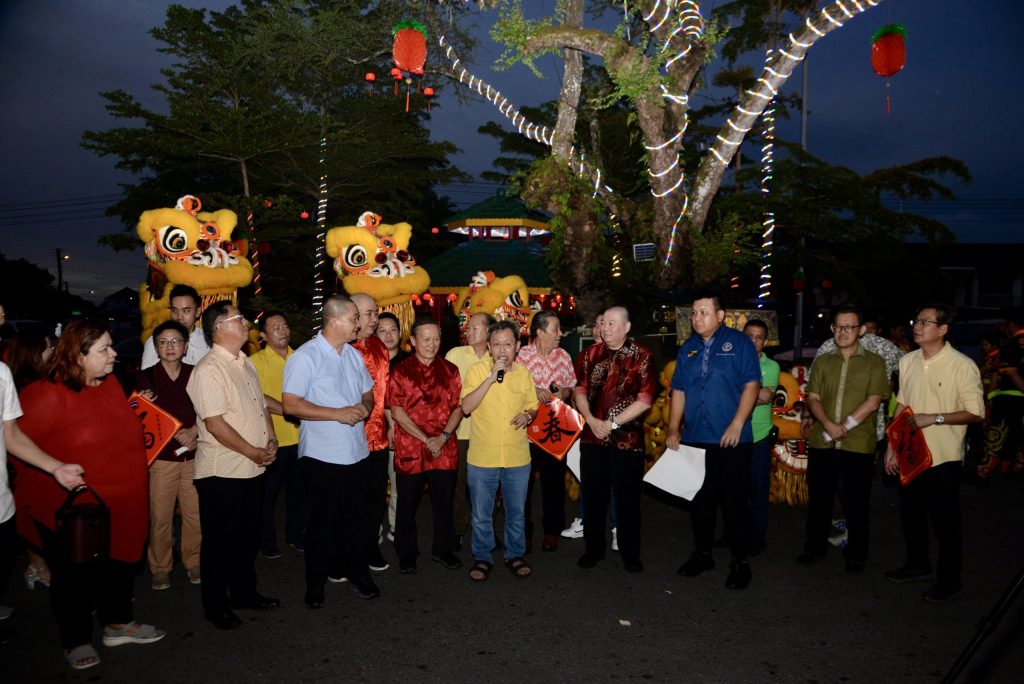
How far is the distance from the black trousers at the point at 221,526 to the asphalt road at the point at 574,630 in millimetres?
247

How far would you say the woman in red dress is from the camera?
3.72 m

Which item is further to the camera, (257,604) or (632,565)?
(632,565)

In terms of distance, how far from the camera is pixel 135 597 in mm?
4750

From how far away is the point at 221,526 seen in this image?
4.25m

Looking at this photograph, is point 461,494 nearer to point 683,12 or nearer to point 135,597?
point 135,597

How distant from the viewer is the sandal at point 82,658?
3.75m

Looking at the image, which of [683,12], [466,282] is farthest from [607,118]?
[683,12]

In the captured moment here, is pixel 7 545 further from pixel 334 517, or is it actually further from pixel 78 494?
pixel 334 517

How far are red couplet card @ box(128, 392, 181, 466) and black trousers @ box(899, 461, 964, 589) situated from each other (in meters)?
4.78

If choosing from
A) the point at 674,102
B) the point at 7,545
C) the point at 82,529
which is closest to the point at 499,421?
the point at 82,529

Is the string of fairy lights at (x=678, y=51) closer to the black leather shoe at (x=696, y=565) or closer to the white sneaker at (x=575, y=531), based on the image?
the white sneaker at (x=575, y=531)

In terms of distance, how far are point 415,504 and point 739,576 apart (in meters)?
2.26

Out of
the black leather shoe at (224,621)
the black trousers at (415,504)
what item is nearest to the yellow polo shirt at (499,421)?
the black trousers at (415,504)

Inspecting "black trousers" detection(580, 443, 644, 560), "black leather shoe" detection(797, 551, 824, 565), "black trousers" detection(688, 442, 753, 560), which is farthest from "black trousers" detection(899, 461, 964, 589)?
"black trousers" detection(580, 443, 644, 560)
